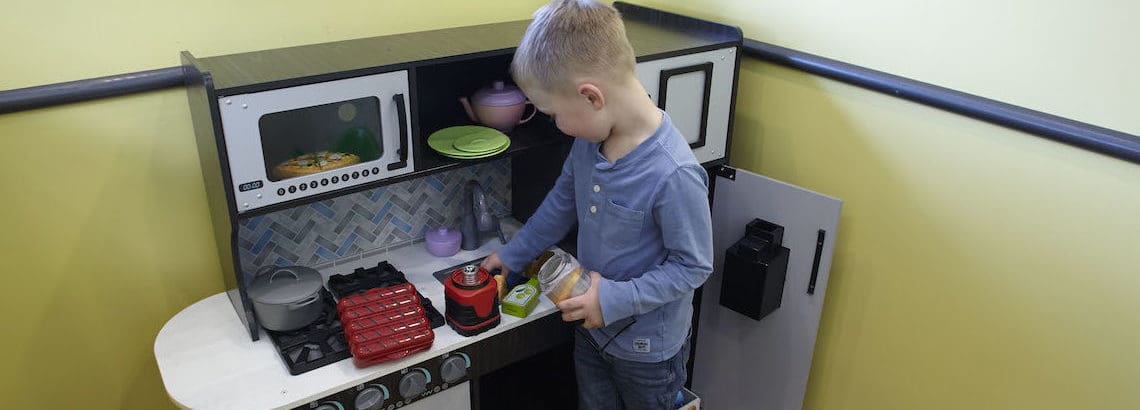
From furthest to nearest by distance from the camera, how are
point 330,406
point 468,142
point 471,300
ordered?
point 468,142
point 471,300
point 330,406

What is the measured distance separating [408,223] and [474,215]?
0.16m

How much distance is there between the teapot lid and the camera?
172 cm

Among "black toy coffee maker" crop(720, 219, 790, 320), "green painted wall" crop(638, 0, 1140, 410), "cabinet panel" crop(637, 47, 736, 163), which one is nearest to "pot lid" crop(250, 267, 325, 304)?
"cabinet panel" crop(637, 47, 736, 163)

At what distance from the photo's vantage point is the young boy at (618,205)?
137cm

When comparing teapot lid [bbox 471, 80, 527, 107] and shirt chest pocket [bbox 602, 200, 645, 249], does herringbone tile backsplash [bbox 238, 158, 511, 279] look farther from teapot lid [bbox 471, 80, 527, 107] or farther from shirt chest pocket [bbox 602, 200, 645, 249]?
shirt chest pocket [bbox 602, 200, 645, 249]

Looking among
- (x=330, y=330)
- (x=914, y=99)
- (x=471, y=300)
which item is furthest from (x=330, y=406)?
(x=914, y=99)

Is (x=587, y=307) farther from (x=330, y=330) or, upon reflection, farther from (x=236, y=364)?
(x=236, y=364)

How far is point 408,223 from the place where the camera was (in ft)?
6.39

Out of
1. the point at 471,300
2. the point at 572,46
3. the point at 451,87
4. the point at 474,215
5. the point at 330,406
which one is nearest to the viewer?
the point at 572,46

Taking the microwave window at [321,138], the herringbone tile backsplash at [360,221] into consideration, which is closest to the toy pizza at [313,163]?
the microwave window at [321,138]

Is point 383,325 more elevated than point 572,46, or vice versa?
point 572,46

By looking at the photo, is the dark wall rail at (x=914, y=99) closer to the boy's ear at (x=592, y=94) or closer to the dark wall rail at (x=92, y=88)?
the dark wall rail at (x=92, y=88)

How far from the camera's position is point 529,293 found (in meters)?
1.69

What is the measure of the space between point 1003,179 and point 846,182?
1.16 ft
